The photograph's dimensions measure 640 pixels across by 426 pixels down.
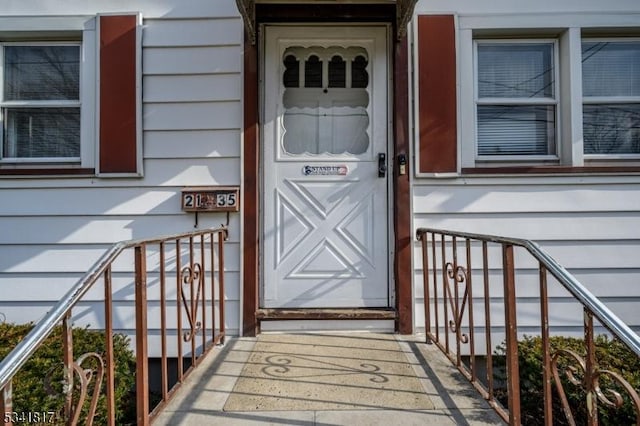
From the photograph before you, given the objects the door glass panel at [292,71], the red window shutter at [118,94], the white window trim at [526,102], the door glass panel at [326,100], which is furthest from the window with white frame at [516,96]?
the red window shutter at [118,94]

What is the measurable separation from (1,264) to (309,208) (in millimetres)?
2205

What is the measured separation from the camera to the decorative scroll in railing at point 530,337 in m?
1.30

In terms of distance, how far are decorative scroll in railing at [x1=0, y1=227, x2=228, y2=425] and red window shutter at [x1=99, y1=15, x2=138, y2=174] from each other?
2.29 feet

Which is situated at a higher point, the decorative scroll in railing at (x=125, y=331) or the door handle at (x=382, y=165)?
the door handle at (x=382, y=165)

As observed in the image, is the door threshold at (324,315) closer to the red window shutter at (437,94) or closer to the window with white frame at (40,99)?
the red window shutter at (437,94)

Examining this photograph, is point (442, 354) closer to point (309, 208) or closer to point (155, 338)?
point (309, 208)

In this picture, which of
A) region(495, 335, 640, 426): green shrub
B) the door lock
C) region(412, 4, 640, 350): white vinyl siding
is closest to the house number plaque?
the door lock

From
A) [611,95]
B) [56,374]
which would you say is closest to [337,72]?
[611,95]

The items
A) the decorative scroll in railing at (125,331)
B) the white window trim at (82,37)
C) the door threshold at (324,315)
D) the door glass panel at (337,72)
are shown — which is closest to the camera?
the decorative scroll in railing at (125,331)

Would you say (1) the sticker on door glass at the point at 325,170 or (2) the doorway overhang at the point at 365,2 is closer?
(2) the doorway overhang at the point at 365,2

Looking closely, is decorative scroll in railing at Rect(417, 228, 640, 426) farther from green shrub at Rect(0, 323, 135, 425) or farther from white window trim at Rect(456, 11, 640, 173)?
green shrub at Rect(0, 323, 135, 425)

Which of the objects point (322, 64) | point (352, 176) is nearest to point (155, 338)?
point (352, 176)

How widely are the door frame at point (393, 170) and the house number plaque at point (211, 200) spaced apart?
8 cm

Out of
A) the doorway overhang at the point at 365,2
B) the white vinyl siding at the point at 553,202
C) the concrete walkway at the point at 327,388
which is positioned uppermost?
the doorway overhang at the point at 365,2
